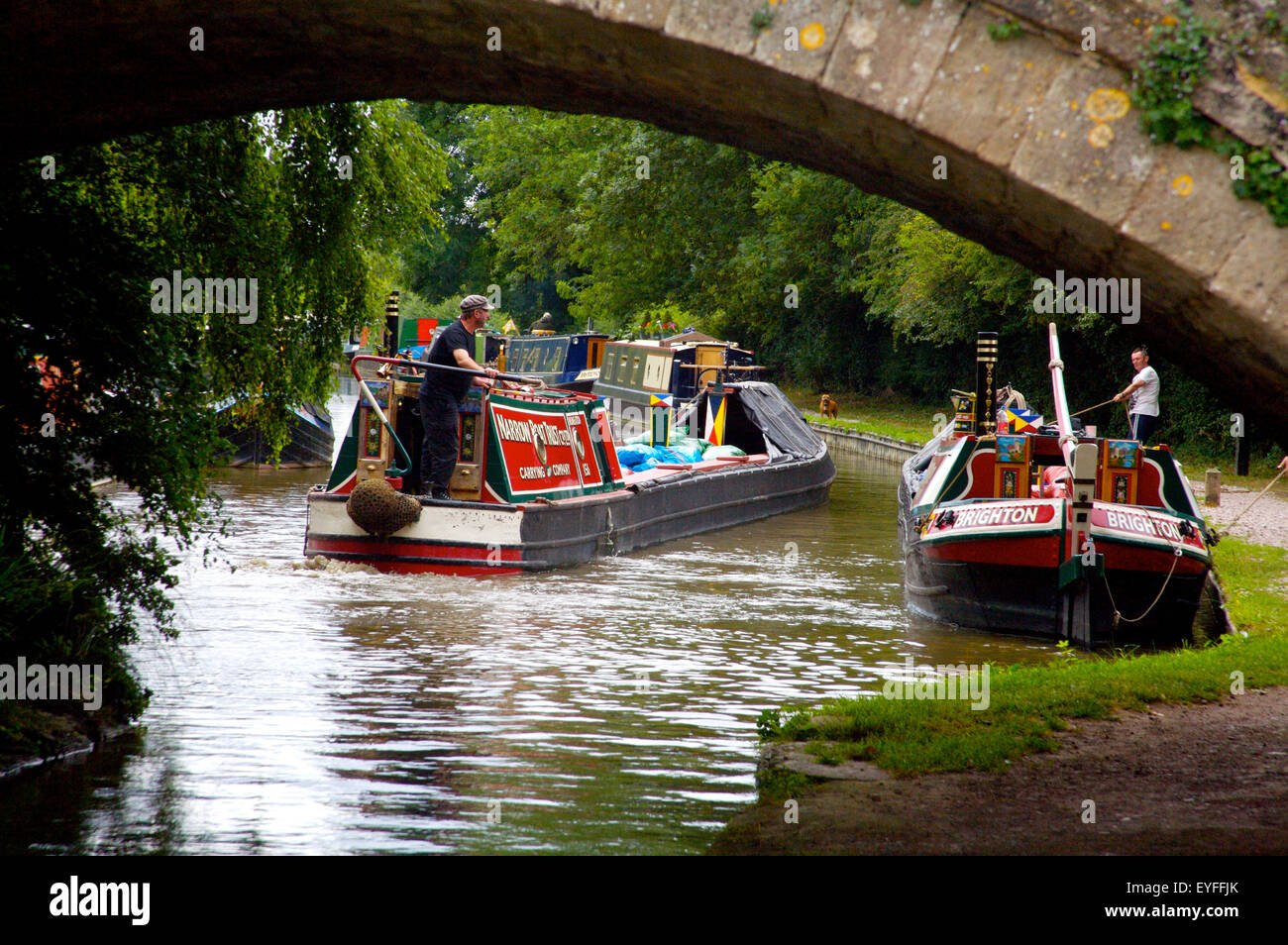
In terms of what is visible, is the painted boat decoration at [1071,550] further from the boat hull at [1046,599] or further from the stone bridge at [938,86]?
the stone bridge at [938,86]

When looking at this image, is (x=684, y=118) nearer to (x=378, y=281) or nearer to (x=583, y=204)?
(x=378, y=281)

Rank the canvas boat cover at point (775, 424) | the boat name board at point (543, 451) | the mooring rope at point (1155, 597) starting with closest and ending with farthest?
the mooring rope at point (1155, 597), the boat name board at point (543, 451), the canvas boat cover at point (775, 424)

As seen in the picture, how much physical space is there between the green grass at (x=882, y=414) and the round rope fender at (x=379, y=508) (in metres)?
20.6

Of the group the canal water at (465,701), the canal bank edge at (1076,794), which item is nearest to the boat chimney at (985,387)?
the canal water at (465,701)

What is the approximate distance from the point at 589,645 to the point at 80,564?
13.5 ft

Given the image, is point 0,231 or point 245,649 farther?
point 245,649

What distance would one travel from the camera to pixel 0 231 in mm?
6852

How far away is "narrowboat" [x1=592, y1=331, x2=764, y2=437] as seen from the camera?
24594 millimetres

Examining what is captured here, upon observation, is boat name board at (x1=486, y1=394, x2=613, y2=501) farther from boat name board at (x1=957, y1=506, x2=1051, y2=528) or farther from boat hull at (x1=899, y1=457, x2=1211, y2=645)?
boat name board at (x1=957, y1=506, x2=1051, y2=528)

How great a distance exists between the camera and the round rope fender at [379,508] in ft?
41.0

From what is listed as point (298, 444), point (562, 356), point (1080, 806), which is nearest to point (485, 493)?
point (1080, 806)

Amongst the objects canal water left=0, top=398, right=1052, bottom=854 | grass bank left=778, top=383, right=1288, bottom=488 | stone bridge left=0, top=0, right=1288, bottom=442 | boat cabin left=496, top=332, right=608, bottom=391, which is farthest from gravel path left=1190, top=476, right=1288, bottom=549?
boat cabin left=496, top=332, right=608, bottom=391

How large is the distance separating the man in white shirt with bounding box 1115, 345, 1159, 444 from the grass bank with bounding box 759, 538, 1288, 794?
601cm

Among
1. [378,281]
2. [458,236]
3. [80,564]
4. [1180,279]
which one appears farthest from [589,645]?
[458,236]
